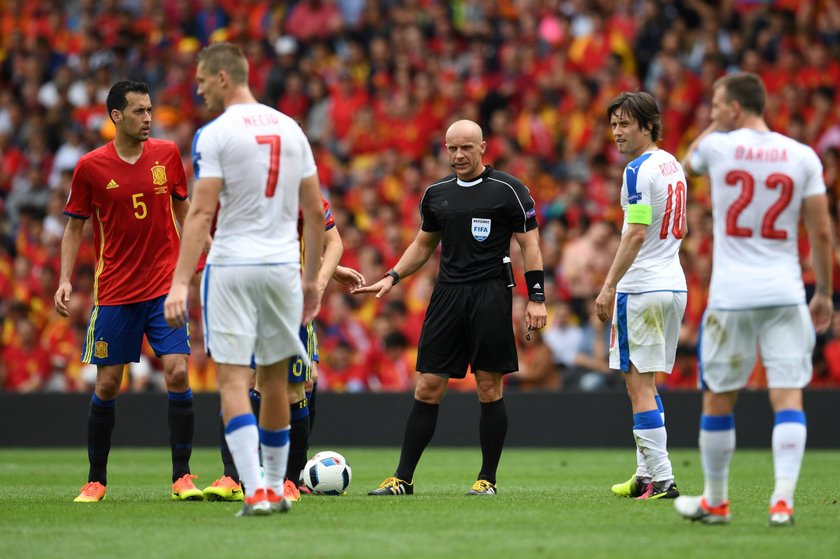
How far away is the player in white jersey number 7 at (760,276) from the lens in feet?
21.7

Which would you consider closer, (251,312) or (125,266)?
(251,312)

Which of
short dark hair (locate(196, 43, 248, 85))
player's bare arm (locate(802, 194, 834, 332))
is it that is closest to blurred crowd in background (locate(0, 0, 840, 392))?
player's bare arm (locate(802, 194, 834, 332))

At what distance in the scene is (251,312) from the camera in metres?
7.07

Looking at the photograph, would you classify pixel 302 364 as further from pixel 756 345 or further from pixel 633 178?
pixel 756 345

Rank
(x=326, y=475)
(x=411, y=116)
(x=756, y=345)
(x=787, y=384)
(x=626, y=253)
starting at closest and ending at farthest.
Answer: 1. (x=787, y=384)
2. (x=756, y=345)
3. (x=626, y=253)
4. (x=326, y=475)
5. (x=411, y=116)

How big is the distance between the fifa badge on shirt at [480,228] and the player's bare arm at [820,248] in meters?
2.75

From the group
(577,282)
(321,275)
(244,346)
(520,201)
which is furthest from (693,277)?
(244,346)

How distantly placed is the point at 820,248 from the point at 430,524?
8.35 ft

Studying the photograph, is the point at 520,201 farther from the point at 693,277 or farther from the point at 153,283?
the point at 693,277

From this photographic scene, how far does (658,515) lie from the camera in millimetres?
7426

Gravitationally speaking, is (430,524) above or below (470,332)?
below

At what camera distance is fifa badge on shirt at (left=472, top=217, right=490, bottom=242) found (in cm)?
902

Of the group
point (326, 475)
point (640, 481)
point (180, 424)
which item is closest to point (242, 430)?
point (180, 424)

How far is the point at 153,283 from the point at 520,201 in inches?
104
